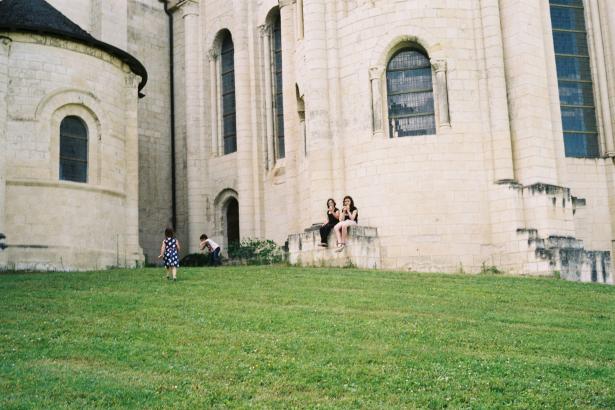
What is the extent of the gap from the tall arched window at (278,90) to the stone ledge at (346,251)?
7816 mm

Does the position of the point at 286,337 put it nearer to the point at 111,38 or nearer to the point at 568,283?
the point at 568,283

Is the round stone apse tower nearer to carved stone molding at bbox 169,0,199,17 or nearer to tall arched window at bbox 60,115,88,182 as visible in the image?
tall arched window at bbox 60,115,88,182

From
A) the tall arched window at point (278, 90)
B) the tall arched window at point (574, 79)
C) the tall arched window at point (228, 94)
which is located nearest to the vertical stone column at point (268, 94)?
the tall arched window at point (278, 90)

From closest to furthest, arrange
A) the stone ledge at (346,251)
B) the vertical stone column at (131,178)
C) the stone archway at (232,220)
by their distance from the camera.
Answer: the stone ledge at (346,251)
the vertical stone column at (131,178)
the stone archway at (232,220)

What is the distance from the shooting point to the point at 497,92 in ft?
71.0

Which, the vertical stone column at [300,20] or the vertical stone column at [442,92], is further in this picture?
the vertical stone column at [300,20]

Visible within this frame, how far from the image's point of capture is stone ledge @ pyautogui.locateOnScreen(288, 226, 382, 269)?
20656 millimetres

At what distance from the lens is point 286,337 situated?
11148mm

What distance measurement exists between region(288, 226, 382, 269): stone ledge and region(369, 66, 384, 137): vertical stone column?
2.87m

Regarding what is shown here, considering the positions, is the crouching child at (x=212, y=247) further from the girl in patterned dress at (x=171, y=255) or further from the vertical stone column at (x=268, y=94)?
the girl in patterned dress at (x=171, y=255)

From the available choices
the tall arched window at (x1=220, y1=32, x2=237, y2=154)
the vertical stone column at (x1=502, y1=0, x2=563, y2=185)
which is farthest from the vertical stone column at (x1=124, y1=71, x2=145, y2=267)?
the vertical stone column at (x1=502, y1=0, x2=563, y2=185)

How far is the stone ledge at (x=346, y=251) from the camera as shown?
2066 centimetres

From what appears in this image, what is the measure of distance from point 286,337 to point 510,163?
12.1m

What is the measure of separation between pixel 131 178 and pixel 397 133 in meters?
9.13
